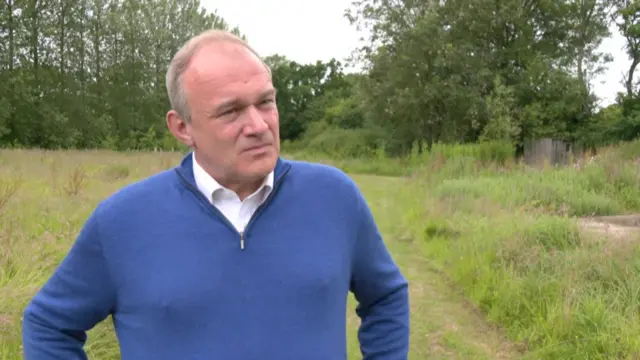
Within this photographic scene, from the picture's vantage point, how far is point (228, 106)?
1.44 m

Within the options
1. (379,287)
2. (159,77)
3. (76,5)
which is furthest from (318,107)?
(379,287)

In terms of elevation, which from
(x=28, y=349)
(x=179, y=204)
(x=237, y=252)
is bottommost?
(x=28, y=349)

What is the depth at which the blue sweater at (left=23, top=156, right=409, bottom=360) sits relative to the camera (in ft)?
4.36

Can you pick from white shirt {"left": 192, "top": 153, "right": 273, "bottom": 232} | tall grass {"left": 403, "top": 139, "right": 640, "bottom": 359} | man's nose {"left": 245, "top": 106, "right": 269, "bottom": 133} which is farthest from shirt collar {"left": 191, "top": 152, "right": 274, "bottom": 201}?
tall grass {"left": 403, "top": 139, "right": 640, "bottom": 359}

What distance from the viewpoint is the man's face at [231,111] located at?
56.5 inches

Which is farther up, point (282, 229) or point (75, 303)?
point (282, 229)

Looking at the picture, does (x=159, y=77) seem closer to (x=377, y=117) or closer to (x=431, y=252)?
(x=377, y=117)

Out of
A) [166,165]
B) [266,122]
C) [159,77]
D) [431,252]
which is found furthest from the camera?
[159,77]

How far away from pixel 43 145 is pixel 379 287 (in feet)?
105

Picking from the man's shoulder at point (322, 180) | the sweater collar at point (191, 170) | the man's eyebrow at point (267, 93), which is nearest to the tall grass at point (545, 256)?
the man's shoulder at point (322, 180)

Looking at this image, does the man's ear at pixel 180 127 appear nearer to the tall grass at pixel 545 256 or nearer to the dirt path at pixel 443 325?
the dirt path at pixel 443 325

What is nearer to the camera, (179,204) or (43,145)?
(179,204)

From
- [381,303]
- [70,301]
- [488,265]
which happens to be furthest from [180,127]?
[488,265]

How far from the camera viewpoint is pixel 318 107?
48.9m
